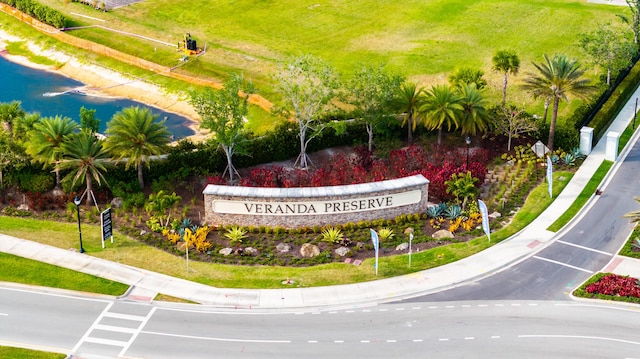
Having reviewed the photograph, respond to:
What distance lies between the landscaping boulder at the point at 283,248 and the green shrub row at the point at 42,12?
46018mm

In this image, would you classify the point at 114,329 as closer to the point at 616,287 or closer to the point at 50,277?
the point at 50,277

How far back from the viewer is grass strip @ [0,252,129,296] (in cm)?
4312

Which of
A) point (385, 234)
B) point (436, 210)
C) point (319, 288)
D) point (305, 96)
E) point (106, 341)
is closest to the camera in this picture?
point (106, 341)

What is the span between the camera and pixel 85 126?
A: 52844mm

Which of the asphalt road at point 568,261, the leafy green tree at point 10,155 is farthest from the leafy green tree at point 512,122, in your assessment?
the leafy green tree at point 10,155

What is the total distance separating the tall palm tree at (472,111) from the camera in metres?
56.2

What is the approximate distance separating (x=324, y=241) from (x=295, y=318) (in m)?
7.62

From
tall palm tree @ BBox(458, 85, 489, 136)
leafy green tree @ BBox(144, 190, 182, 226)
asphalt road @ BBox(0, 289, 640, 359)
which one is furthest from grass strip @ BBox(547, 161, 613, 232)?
leafy green tree @ BBox(144, 190, 182, 226)

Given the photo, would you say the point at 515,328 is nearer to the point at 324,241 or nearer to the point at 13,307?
the point at 324,241

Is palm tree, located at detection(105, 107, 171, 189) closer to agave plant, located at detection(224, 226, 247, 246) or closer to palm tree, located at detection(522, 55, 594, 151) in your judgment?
agave plant, located at detection(224, 226, 247, 246)

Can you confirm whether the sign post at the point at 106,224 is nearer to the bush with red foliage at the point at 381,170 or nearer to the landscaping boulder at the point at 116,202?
the landscaping boulder at the point at 116,202

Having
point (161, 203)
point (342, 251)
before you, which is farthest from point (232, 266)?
point (161, 203)

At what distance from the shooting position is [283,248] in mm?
46844

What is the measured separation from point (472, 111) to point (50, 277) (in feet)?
95.9
